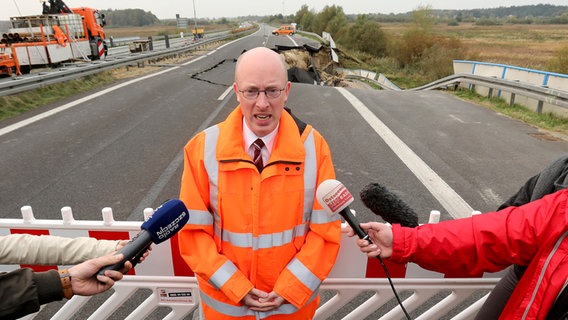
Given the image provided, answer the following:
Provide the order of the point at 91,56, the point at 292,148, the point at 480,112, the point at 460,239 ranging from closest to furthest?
the point at 460,239 < the point at 292,148 < the point at 480,112 < the point at 91,56

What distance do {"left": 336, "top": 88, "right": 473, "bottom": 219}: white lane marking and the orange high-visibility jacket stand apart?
2.90 meters

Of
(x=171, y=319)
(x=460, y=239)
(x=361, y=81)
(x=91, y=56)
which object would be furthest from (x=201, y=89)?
(x=361, y=81)

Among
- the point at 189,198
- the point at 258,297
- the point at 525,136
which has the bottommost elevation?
the point at 525,136

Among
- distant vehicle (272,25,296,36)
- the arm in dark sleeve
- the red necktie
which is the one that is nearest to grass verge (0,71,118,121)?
the arm in dark sleeve

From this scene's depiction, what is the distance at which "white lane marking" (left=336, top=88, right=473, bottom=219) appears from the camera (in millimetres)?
4561

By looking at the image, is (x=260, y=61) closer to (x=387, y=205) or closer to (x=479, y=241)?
(x=387, y=205)

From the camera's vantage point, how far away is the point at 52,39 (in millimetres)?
15820

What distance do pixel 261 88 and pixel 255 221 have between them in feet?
2.21

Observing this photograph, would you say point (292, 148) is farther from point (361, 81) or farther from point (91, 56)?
point (361, 81)

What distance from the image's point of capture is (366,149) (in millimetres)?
6656

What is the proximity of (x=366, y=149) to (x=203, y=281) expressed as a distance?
196 inches

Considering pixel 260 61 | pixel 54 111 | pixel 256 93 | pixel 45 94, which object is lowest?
pixel 54 111

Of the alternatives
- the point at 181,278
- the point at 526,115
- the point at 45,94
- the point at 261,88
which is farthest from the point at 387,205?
the point at 45,94

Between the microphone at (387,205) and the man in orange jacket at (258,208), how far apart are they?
0.95ft
